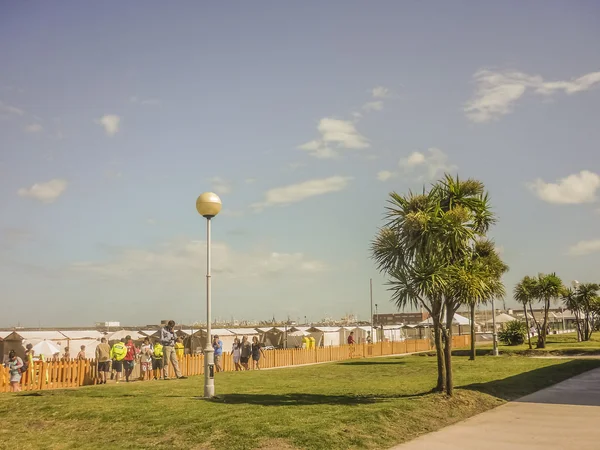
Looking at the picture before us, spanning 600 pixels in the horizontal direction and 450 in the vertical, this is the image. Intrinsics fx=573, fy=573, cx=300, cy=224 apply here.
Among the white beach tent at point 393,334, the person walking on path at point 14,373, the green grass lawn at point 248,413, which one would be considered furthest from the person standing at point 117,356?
the white beach tent at point 393,334

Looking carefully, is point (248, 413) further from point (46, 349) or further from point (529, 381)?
point (46, 349)

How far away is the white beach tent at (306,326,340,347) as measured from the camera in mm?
52969

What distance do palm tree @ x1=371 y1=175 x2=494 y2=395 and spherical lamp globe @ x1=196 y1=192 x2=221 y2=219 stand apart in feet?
13.7

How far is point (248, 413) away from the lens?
11617 mm

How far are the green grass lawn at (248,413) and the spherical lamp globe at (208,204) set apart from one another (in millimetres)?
4678

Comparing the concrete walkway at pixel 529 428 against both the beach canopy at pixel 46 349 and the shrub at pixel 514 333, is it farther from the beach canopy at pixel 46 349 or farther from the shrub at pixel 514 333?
the shrub at pixel 514 333

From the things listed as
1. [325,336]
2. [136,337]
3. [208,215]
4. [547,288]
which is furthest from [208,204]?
[325,336]

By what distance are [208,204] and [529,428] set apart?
352 inches

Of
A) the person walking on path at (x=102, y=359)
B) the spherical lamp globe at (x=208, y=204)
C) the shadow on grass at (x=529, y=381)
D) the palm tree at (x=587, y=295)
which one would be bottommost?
the shadow on grass at (x=529, y=381)

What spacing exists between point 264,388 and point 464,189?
8.30 meters

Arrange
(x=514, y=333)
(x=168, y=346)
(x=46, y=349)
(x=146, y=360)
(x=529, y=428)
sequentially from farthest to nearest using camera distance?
(x=514, y=333) < (x=46, y=349) < (x=146, y=360) < (x=168, y=346) < (x=529, y=428)

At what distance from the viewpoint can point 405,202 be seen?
14445mm

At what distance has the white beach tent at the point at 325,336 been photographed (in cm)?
5297

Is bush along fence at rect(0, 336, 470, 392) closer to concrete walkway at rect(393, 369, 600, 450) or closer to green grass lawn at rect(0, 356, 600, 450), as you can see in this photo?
green grass lawn at rect(0, 356, 600, 450)
